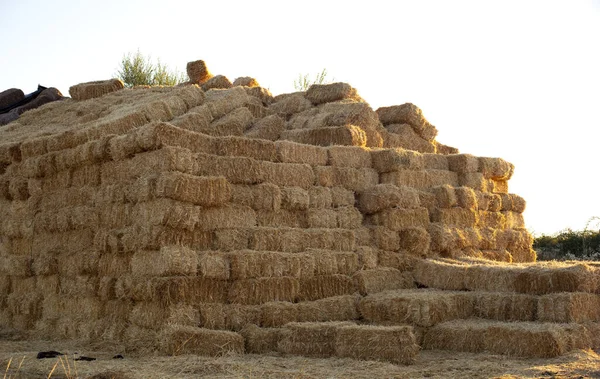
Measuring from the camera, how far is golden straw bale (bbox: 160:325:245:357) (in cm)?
996

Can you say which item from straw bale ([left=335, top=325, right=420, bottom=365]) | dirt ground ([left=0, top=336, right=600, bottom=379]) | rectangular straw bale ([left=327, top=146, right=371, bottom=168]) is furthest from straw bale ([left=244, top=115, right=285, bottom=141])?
straw bale ([left=335, top=325, right=420, bottom=365])

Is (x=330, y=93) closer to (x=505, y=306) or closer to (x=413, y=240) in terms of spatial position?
(x=413, y=240)

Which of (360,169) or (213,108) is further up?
(213,108)

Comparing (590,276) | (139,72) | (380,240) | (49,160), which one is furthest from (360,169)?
(139,72)

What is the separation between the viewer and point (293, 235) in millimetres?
12000

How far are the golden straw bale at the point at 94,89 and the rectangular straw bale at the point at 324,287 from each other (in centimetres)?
858

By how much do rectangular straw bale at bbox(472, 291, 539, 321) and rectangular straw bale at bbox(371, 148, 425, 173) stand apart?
3.14 m

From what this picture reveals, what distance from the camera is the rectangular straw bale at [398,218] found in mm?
13273

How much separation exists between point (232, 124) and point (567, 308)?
6898mm

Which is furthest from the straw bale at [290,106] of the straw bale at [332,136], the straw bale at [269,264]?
the straw bale at [269,264]

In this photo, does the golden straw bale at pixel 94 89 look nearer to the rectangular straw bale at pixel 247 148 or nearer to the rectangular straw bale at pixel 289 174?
the rectangular straw bale at pixel 247 148

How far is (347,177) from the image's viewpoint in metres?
13.4

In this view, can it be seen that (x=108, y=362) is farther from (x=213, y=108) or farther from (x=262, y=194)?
(x=213, y=108)

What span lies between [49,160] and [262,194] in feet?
12.3
